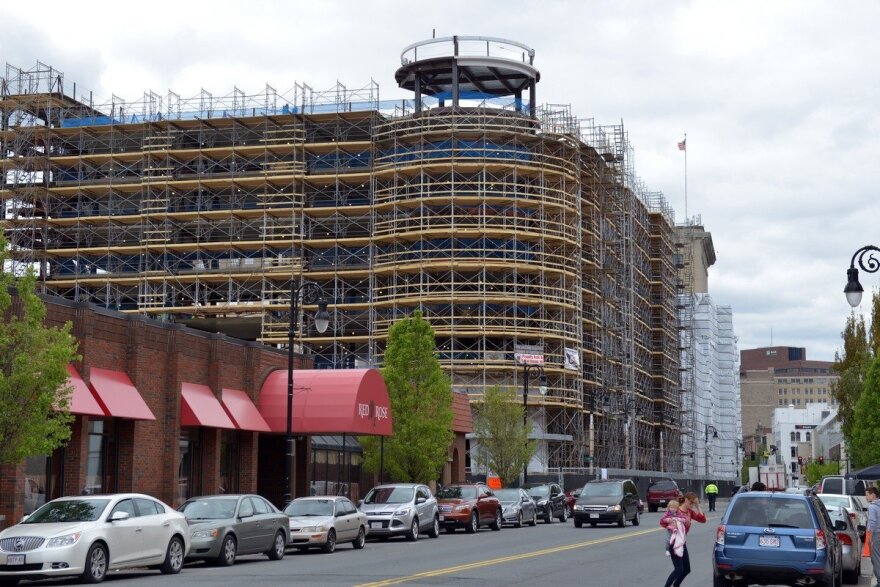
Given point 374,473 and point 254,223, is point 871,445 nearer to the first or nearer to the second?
point 374,473

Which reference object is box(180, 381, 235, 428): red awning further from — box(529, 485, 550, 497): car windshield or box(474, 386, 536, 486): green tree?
box(474, 386, 536, 486): green tree

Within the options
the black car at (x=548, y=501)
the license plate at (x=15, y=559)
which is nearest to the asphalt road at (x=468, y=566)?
the license plate at (x=15, y=559)

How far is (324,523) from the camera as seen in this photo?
95.4 ft

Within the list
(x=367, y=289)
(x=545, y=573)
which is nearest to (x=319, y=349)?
(x=367, y=289)

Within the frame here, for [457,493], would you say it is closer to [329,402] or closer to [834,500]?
[329,402]

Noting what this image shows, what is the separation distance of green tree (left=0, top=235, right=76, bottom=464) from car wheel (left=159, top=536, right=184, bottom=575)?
3.35m

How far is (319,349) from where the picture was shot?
2928 inches

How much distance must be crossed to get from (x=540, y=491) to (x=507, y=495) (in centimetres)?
634

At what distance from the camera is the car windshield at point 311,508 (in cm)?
2981

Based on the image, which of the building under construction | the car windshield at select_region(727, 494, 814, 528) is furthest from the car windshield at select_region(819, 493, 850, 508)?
the building under construction

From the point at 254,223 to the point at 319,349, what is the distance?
9.10 meters

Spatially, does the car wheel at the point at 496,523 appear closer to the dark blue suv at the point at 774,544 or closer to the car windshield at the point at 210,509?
the car windshield at the point at 210,509

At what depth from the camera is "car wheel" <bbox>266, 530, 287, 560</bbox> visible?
26750 millimetres

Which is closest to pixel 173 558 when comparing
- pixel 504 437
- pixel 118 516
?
pixel 118 516
